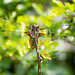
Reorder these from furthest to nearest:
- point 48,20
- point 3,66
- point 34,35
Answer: point 3,66 < point 48,20 < point 34,35

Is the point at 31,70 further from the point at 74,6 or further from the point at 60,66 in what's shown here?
the point at 74,6

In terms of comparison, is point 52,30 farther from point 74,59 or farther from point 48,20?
point 74,59

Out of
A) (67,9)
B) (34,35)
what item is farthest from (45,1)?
(34,35)

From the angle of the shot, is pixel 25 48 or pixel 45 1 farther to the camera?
pixel 45 1

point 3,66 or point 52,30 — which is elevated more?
point 52,30

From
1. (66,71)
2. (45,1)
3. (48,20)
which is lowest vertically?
(66,71)

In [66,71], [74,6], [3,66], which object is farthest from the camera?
[66,71]
